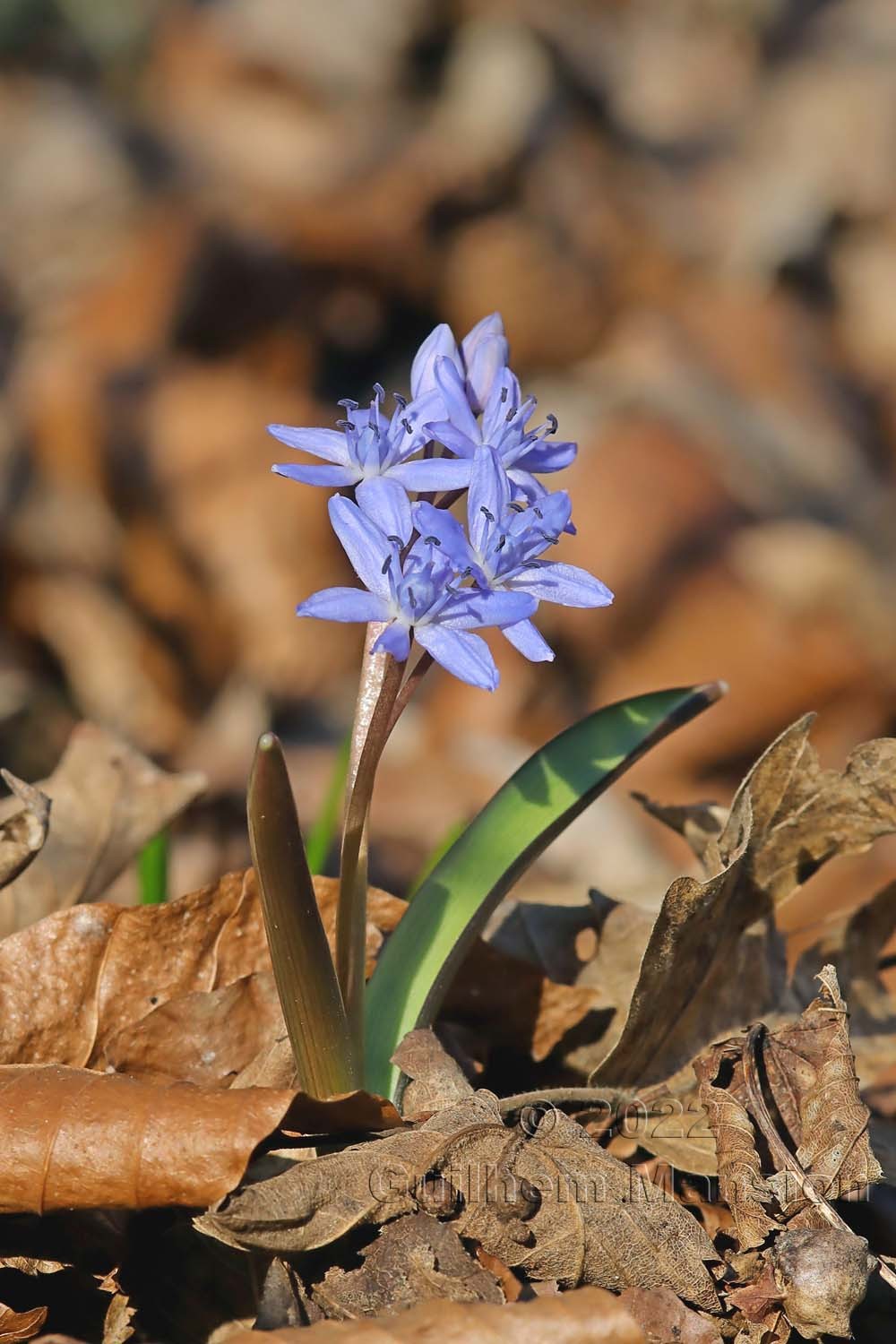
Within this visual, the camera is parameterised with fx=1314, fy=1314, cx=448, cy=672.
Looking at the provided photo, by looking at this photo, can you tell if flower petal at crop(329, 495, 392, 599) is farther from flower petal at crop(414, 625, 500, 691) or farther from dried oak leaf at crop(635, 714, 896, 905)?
dried oak leaf at crop(635, 714, 896, 905)

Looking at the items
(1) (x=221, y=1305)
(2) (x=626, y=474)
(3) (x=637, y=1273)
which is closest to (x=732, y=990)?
(3) (x=637, y=1273)

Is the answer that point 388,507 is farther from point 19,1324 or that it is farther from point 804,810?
point 19,1324

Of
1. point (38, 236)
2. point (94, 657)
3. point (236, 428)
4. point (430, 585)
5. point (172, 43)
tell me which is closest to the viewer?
point (430, 585)

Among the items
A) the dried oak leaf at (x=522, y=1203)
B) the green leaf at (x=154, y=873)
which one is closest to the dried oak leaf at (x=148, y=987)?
the dried oak leaf at (x=522, y=1203)

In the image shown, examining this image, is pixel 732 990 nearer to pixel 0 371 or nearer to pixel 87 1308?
pixel 87 1308

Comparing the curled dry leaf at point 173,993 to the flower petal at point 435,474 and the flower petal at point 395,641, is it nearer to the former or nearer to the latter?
the flower petal at point 395,641

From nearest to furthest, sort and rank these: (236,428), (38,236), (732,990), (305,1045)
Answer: (305,1045), (732,990), (236,428), (38,236)

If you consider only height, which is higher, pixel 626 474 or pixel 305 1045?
pixel 626 474

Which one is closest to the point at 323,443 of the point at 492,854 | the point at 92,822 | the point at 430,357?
the point at 430,357
